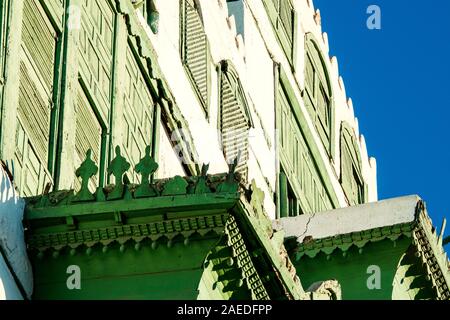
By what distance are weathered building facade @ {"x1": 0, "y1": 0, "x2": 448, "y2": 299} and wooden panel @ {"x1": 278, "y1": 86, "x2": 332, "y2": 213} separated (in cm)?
7

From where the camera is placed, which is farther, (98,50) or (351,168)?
(351,168)

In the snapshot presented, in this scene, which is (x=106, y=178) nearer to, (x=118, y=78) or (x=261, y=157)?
(x=118, y=78)

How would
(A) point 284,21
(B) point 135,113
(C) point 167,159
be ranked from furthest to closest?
(A) point 284,21 → (C) point 167,159 → (B) point 135,113

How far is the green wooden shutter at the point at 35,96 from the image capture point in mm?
20969

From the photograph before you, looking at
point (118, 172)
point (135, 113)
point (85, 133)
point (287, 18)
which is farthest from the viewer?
point (287, 18)

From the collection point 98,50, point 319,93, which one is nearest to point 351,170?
point 319,93

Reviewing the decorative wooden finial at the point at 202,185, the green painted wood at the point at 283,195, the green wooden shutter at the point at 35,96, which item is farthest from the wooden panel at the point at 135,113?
the green painted wood at the point at 283,195

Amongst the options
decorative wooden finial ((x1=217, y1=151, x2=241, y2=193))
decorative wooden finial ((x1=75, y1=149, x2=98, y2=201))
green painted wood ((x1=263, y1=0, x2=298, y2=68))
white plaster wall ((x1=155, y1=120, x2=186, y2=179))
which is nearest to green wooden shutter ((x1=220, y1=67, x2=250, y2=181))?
white plaster wall ((x1=155, y1=120, x2=186, y2=179))

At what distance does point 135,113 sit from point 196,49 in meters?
3.68

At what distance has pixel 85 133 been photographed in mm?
22875

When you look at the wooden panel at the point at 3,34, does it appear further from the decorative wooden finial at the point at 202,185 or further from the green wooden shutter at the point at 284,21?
the green wooden shutter at the point at 284,21

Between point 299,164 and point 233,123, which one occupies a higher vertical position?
point 299,164

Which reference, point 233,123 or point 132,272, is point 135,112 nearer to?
point 233,123

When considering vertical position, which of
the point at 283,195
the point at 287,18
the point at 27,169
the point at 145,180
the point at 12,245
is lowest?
the point at 12,245
